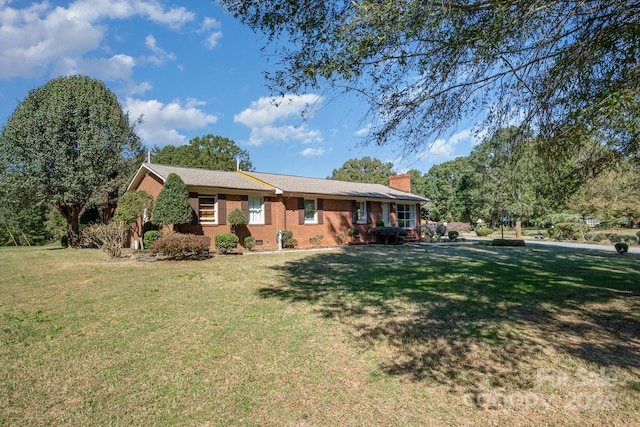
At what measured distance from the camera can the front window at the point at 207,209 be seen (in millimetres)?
16141

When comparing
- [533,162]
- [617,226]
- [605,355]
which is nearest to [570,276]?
[533,162]

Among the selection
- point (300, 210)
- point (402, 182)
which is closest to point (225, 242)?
point (300, 210)

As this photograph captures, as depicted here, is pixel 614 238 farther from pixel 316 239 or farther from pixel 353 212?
pixel 316 239

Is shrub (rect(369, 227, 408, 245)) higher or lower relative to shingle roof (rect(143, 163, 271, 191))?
lower

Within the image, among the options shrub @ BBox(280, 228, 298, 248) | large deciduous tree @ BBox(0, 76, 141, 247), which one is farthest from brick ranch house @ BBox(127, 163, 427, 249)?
large deciduous tree @ BBox(0, 76, 141, 247)

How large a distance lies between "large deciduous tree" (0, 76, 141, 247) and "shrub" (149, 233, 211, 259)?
1049 cm

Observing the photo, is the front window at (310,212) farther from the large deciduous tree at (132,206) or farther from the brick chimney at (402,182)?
the brick chimney at (402,182)

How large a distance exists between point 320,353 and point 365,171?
56503mm

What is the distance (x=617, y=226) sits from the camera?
35.3 metres

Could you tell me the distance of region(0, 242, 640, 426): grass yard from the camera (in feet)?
10.1

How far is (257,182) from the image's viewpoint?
1897cm

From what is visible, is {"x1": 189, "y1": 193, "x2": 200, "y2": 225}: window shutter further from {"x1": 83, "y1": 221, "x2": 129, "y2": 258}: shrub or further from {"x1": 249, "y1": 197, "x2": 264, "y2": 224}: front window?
{"x1": 83, "y1": 221, "x2": 129, "y2": 258}: shrub

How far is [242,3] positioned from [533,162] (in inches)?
221

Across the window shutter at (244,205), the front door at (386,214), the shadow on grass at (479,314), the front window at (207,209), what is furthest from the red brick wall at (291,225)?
the shadow on grass at (479,314)
